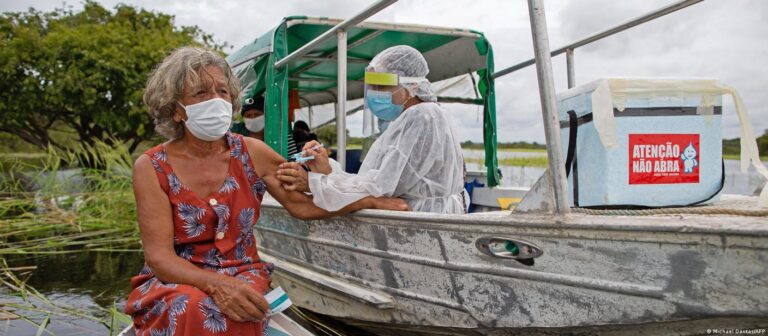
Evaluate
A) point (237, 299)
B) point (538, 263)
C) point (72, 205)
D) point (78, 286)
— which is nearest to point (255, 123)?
point (78, 286)

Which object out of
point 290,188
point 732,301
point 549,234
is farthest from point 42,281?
point 732,301

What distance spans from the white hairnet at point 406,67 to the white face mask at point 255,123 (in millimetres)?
2197

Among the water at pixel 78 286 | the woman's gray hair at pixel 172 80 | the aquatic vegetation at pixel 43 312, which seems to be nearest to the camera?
the woman's gray hair at pixel 172 80

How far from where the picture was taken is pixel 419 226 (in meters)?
2.50

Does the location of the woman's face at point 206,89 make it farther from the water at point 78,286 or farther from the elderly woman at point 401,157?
the water at point 78,286

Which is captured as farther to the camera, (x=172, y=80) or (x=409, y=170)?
(x=409, y=170)

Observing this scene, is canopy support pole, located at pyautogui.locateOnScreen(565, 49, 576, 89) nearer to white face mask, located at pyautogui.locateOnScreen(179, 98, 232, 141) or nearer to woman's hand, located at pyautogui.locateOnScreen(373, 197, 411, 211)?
woman's hand, located at pyautogui.locateOnScreen(373, 197, 411, 211)

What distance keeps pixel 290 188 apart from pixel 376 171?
18.2 inches

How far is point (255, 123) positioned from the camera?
4887mm

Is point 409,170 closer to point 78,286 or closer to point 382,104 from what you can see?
point 382,104

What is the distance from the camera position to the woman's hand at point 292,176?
2.56 metres

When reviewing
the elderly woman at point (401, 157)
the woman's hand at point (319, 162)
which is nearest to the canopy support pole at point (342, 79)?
the elderly woman at point (401, 157)

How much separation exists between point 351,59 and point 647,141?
324 cm

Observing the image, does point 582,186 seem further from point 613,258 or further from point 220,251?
point 220,251
